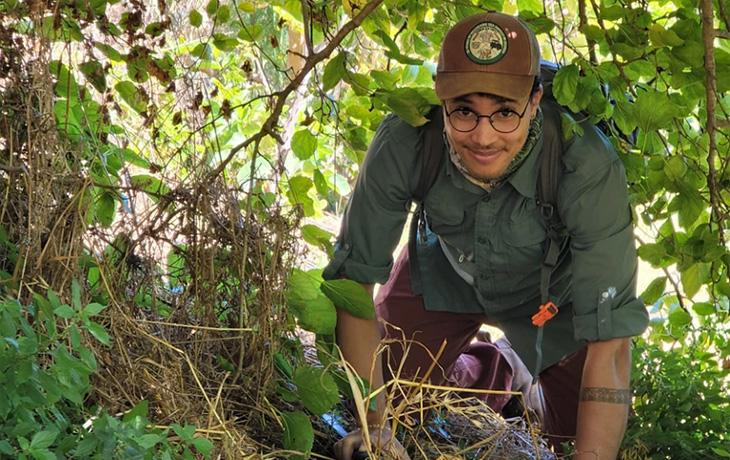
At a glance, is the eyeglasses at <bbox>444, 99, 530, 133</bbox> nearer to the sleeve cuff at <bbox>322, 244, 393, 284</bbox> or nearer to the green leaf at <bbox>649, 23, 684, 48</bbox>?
the green leaf at <bbox>649, 23, 684, 48</bbox>

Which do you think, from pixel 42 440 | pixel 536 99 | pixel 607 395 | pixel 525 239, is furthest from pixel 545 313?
pixel 42 440

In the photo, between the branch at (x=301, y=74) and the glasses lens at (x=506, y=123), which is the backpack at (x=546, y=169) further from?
the branch at (x=301, y=74)

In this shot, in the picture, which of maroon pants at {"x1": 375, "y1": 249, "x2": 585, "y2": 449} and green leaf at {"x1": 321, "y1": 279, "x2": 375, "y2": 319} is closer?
green leaf at {"x1": 321, "y1": 279, "x2": 375, "y2": 319}

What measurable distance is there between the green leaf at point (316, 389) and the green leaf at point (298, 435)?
0.13 feet

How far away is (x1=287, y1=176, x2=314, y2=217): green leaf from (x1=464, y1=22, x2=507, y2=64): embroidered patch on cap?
545 mm

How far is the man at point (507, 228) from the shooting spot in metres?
2.50

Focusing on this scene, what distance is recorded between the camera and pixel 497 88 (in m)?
2.48

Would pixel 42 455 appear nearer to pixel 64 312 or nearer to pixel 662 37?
pixel 64 312

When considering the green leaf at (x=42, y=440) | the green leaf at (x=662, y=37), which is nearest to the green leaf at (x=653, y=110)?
the green leaf at (x=662, y=37)

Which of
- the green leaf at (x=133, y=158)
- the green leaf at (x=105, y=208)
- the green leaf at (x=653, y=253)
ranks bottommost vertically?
the green leaf at (x=653, y=253)

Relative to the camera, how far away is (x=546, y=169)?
101 inches

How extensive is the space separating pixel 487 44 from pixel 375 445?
3.18 ft

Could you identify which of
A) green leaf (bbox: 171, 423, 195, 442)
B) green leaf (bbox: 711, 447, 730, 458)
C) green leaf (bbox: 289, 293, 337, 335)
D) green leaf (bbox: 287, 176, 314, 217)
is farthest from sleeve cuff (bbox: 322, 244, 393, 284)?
green leaf (bbox: 171, 423, 195, 442)

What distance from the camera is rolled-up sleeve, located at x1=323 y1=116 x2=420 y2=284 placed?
268 cm
